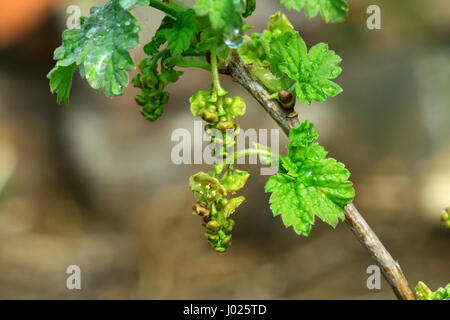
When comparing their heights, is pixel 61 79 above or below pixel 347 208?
above

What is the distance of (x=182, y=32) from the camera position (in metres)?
0.74

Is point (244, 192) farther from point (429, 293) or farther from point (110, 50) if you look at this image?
point (110, 50)

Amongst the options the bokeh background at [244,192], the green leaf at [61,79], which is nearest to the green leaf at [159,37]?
the green leaf at [61,79]

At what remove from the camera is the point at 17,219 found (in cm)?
330

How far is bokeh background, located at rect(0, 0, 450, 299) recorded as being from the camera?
9.84ft

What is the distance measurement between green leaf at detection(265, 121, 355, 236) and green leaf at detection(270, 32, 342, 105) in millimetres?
76

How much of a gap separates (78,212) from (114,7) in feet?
8.82

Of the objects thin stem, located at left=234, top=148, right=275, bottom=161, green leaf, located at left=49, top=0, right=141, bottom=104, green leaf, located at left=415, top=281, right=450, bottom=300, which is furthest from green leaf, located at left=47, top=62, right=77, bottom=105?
green leaf, located at left=415, top=281, right=450, bottom=300

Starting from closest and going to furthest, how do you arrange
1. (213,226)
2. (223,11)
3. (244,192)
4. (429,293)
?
(223,11)
(213,226)
(429,293)
(244,192)

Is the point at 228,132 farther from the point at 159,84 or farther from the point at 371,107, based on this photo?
the point at 371,107

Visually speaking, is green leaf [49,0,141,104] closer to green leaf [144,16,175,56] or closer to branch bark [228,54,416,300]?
green leaf [144,16,175,56]

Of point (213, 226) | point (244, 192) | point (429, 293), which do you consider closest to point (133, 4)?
point (213, 226)

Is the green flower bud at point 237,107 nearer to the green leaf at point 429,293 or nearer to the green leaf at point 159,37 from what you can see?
the green leaf at point 159,37

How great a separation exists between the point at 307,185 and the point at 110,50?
14.2 inches
